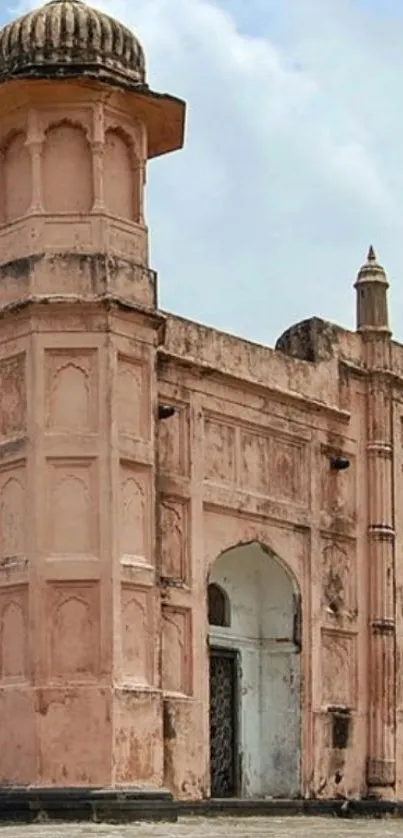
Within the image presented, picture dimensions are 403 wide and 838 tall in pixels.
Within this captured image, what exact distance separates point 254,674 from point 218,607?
0.89 m

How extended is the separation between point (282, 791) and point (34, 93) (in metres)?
7.73

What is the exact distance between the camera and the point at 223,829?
15.4 meters

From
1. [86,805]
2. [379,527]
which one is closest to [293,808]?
[379,527]

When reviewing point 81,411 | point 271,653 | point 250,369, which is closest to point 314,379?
point 250,369

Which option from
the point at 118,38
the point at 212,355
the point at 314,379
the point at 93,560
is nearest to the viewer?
the point at 93,560

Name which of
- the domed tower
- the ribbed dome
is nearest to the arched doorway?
the domed tower

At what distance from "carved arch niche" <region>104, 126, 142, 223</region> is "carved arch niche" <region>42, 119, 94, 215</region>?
20 centimetres

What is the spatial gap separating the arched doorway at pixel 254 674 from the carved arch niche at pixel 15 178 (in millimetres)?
4210

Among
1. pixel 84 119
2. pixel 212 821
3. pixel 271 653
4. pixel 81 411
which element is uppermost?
pixel 84 119

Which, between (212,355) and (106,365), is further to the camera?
(212,355)

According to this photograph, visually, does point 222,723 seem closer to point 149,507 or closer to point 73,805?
point 149,507

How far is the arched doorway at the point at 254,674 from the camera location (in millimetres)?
18719

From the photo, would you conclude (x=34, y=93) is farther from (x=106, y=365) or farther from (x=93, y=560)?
(x=93, y=560)

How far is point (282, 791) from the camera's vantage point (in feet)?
62.1
